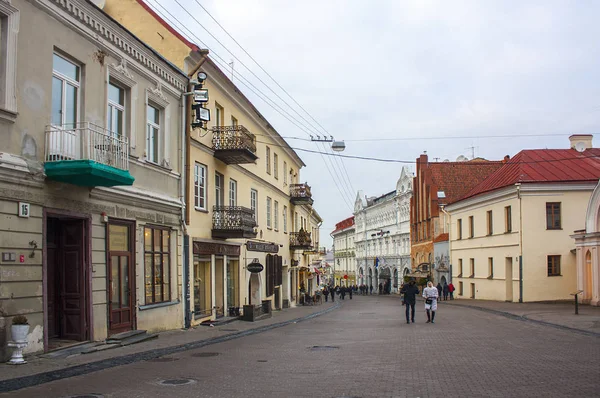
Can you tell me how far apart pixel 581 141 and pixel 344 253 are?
69441 millimetres

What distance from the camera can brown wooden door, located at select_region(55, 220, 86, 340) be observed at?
535 inches

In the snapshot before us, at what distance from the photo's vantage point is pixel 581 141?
135 feet

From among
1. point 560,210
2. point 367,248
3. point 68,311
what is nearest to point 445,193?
point 560,210

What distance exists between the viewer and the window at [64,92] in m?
12.9

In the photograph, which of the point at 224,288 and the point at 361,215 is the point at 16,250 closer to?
the point at 224,288

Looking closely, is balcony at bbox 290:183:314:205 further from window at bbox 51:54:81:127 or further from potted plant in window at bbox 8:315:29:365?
potted plant in window at bbox 8:315:29:365

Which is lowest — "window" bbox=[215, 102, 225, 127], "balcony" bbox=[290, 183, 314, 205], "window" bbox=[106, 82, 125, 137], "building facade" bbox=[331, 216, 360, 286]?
"building facade" bbox=[331, 216, 360, 286]

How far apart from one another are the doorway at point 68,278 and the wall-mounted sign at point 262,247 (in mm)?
13693

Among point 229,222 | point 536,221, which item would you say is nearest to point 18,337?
point 229,222

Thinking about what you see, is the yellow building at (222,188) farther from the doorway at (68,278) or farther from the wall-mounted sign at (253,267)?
the doorway at (68,278)

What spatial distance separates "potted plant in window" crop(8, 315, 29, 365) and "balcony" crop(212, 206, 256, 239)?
11806 millimetres

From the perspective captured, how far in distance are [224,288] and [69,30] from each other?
13122 millimetres

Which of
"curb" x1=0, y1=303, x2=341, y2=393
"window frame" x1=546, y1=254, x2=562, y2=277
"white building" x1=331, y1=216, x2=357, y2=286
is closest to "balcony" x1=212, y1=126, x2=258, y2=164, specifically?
"curb" x1=0, y1=303, x2=341, y2=393

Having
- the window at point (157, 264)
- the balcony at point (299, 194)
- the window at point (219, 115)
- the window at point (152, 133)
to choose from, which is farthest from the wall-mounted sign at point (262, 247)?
the window at point (152, 133)
